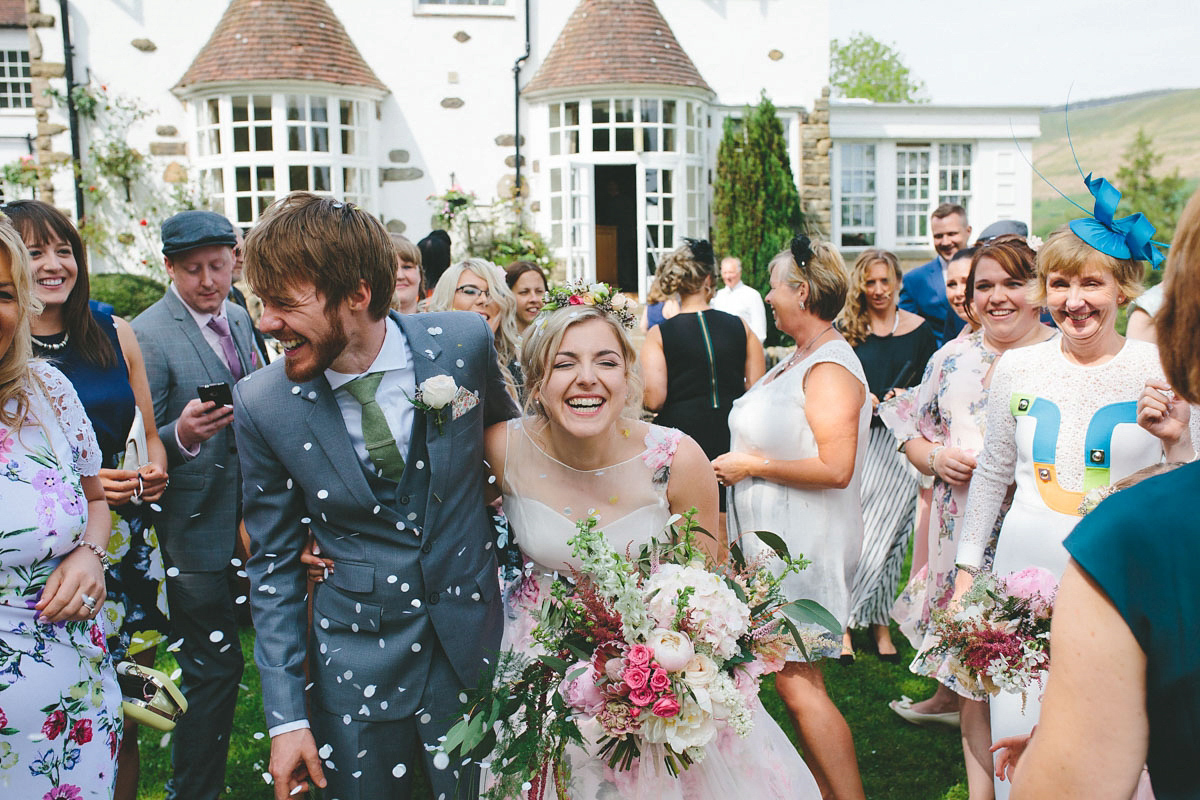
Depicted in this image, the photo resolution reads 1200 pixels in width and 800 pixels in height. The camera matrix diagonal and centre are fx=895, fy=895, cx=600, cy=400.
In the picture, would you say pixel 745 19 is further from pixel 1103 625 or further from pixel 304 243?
pixel 1103 625

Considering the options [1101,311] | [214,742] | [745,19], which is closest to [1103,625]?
[1101,311]

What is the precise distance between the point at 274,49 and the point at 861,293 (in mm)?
12772

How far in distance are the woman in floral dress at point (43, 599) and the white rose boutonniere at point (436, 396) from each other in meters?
0.96

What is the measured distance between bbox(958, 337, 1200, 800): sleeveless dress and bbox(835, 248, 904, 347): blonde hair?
2451 mm

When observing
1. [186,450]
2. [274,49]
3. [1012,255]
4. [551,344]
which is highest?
[274,49]

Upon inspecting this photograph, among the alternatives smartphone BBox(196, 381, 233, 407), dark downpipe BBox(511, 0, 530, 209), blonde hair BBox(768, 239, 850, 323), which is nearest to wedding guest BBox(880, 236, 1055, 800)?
blonde hair BBox(768, 239, 850, 323)

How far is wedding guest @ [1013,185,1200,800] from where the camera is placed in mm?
1118

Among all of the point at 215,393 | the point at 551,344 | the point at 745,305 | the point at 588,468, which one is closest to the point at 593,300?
the point at 551,344

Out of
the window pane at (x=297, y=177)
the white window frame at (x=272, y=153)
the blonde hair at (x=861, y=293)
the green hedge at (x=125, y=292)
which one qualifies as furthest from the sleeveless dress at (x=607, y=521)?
the window pane at (x=297, y=177)

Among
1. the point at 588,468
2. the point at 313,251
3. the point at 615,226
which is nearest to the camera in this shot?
the point at 313,251

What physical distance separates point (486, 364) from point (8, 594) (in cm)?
133

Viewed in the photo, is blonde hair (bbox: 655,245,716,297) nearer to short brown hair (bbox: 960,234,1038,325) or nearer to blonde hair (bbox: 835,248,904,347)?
blonde hair (bbox: 835,248,904,347)

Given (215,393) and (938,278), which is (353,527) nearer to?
(215,393)

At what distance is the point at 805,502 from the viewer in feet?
11.1
